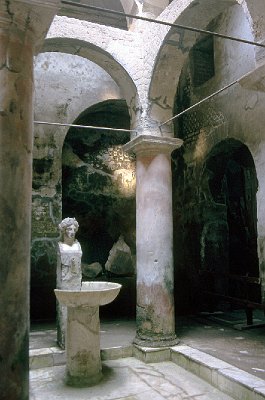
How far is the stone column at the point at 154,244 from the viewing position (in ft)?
18.6

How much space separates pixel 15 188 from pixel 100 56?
14.8 feet

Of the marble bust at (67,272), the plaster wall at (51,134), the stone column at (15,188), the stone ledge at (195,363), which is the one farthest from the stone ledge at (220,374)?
the plaster wall at (51,134)

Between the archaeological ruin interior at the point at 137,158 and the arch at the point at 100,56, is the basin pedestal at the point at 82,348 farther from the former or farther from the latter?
the arch at the point at 100,56

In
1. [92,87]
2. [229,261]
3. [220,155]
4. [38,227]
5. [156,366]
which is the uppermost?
[92,87]

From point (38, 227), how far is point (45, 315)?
73.1 inches

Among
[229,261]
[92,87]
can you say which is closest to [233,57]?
[92,87]

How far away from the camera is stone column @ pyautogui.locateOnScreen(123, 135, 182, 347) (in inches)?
224

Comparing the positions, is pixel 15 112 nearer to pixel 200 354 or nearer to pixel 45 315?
pixel 200 354

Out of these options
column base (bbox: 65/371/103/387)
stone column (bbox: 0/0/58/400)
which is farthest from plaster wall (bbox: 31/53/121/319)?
stone column (bbox: 0/0/58/400)

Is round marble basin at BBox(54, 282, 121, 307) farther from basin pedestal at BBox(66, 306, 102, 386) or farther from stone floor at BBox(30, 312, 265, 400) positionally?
stone floor at BBox(30, 312, 265, 400)

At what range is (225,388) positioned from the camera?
421 centimetres

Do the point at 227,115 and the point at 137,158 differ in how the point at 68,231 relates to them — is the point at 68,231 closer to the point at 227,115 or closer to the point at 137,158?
the point at 137,158

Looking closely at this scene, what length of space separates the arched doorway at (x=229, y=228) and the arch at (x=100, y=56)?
A: 2.68m

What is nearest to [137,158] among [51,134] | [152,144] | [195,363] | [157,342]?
[152,144]
